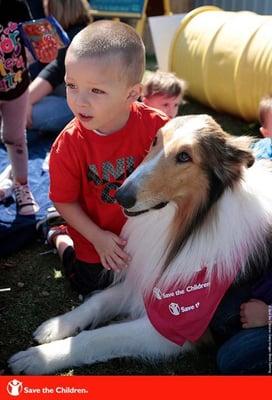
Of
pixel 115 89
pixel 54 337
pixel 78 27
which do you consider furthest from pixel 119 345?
pixel 78 27

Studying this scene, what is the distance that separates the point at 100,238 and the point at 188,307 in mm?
520

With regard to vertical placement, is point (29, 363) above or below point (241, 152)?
below

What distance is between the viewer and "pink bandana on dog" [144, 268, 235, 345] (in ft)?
6.90

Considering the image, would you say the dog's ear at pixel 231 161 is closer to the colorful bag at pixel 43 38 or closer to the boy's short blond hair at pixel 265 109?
the boy's short blond hair at pixel 265 109

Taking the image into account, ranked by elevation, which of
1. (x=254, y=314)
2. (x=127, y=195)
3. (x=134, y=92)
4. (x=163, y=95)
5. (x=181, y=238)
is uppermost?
(x=134, y=92)

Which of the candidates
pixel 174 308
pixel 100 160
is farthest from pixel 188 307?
pixel 100 160

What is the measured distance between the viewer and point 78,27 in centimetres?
470

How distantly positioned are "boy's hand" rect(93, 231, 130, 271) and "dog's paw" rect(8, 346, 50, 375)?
48 cm

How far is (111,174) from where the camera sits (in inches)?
97.0

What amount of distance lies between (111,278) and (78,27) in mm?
2807

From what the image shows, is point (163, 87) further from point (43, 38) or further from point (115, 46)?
point (115, 46)

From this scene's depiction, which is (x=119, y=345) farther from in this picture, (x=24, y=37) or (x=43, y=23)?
(x=43, y=23)
